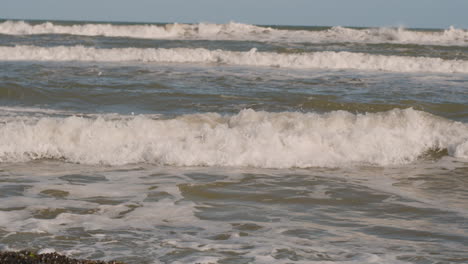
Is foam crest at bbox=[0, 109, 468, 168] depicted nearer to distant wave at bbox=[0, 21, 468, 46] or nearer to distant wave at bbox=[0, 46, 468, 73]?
distant wave at bbox=[0, 46, 468, 73]

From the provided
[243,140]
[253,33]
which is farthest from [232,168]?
[253,33]

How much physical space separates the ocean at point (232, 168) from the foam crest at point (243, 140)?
2 centimetres

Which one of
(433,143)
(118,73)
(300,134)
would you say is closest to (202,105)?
(300,134)

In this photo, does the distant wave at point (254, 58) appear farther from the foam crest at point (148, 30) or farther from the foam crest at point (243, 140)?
the foam crest at point (148, 30)

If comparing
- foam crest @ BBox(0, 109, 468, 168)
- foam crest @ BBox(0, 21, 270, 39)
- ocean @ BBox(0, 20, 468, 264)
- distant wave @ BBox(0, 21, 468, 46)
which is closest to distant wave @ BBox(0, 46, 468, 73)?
ocean @ BBox(0, 20, 468, 264)

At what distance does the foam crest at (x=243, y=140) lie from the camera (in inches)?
293

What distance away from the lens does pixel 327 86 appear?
13805 mm

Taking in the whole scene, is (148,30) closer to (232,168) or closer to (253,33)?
(253,33)

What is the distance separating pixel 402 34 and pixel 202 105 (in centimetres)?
2270

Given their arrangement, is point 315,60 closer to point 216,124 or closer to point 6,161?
point 216,124

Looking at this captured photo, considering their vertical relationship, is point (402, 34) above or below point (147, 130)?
above

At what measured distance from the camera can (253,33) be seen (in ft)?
113

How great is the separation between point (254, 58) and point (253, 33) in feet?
48.2

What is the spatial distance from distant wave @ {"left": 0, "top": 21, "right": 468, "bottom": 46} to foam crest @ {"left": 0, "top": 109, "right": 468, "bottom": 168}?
68.3 ft
